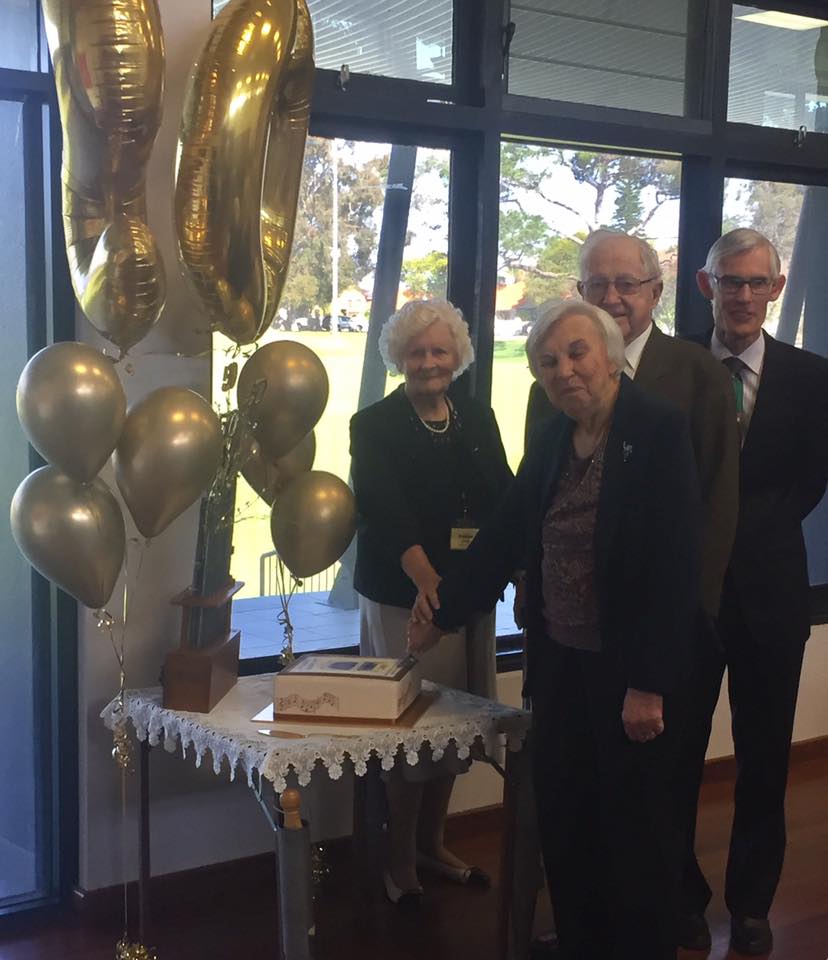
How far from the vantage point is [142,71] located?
2.12 metres

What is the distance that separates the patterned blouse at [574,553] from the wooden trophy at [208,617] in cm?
68

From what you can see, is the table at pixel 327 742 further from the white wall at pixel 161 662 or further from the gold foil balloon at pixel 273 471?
the gold foil balloon at pixel 273 471

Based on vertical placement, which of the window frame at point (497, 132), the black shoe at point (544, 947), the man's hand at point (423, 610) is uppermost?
the window frame at point (497, 132)

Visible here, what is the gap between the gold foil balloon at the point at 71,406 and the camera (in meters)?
2.03

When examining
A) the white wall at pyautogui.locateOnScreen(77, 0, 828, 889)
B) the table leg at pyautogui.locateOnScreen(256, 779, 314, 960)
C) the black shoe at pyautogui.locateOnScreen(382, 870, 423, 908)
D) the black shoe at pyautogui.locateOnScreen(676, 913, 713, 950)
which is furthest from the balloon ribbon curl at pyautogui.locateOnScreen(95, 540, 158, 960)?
the black shoe at pyautogui.locateOnScreen(676, 913, 713, 950)

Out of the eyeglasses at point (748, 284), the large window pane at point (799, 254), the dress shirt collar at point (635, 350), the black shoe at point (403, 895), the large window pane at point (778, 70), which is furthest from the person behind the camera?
the large window pane at point (799, 254)

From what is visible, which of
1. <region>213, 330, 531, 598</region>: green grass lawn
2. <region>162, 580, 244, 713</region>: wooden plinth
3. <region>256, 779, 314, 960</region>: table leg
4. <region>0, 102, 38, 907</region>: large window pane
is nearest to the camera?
<region>256, 779, 314, 960</region>: table leg

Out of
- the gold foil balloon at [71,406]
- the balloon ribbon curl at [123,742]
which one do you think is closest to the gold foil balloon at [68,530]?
the gold foil balloon at [71,406]

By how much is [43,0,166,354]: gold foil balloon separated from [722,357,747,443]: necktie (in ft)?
4.13

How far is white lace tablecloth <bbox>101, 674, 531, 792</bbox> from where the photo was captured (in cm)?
207

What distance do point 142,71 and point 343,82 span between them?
0.88 metres

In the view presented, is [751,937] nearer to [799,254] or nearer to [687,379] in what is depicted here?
[687,379]

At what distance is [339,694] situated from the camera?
2201mm

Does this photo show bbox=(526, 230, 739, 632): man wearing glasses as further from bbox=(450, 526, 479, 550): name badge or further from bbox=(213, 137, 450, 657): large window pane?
bbox=(213, 137, 450, 657): large window pane
